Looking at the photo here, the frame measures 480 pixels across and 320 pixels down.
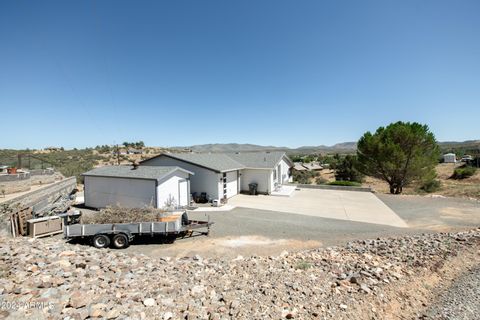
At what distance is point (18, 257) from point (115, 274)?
9.29ft

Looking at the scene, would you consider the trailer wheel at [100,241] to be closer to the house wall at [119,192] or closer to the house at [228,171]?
the house wall at [119,192]

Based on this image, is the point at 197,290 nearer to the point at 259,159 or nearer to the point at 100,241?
the point at 100,241

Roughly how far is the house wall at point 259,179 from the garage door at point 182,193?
7.05 m

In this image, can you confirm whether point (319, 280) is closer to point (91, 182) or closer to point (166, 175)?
point (166, 175)

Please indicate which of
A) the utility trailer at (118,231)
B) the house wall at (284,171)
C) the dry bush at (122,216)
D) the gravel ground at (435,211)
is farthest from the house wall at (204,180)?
the gravel ground at (435,211)

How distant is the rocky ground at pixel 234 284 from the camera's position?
4395 millimetres

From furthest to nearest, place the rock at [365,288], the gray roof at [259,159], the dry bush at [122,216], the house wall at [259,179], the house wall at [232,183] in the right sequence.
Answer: the gray roof at [259,159] < the house wall at [259,179] < the house wall at [232,183] < the dry bush at [122,216] < the rock at [365,288]

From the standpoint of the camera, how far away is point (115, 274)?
581 cm

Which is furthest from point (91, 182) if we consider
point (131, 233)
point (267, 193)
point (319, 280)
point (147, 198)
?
point (319, 280)

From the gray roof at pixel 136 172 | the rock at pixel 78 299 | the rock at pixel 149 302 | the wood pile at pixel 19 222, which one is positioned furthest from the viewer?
the gray roof at pixel 136 172

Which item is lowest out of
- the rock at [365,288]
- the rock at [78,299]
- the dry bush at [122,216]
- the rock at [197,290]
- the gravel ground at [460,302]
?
the gravel ground at [460,302]

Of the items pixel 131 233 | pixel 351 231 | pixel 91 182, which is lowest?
pixel 351 231

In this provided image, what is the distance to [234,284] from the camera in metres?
5.69

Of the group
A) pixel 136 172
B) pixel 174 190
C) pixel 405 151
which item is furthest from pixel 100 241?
pixel 405 151
